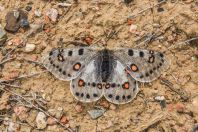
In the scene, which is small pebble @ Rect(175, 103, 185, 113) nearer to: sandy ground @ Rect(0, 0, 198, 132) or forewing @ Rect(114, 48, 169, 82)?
sandy ground @ Rect(0, 0, 198, 132)

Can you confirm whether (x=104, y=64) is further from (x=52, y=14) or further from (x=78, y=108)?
(x=52, y=14)

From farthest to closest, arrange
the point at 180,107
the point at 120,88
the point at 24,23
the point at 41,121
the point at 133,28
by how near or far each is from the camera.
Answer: the point at 24,23
the point at 133,28
the point at 41,121
the point at 180,107
the point at 120,88

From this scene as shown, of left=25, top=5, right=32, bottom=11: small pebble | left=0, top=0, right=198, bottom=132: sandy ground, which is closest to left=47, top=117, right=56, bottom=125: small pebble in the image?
left=0, top=0, right=198, bottom=132: sandy ground

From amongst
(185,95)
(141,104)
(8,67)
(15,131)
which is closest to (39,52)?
(8,67)

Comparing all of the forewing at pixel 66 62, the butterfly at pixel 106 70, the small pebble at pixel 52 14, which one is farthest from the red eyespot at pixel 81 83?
the small pebble at pixel 52 14

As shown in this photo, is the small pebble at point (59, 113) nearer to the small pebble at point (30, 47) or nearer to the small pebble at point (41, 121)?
the small pebble at point (41, 121)

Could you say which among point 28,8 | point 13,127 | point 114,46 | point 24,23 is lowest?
point 13,127

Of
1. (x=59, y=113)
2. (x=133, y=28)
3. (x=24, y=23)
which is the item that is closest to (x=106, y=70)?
(x=133, y=28)

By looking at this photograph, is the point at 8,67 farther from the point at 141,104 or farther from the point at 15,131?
the point at 141,104
